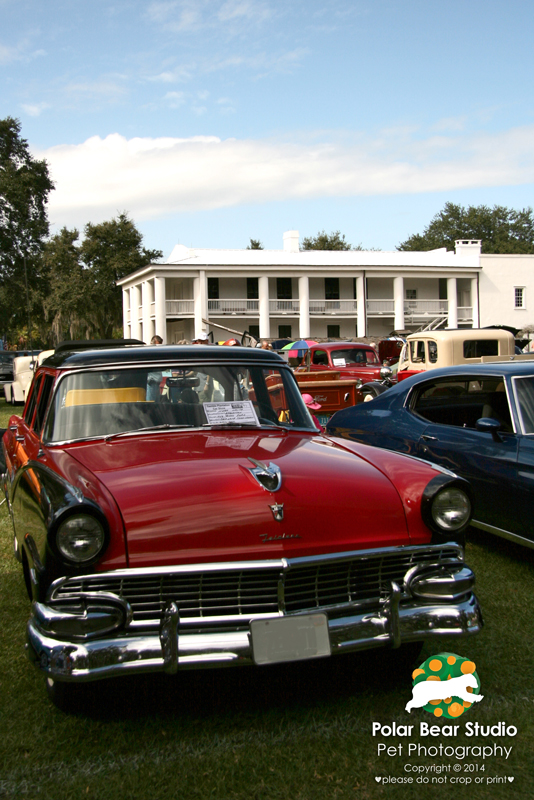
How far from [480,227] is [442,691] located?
284 ft

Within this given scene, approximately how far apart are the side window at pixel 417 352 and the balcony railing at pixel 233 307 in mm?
26291

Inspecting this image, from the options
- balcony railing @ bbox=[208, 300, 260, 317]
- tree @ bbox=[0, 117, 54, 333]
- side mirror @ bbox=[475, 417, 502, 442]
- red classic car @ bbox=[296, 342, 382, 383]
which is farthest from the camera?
balcony railing @ bbox=[208, 300, 260, 317]

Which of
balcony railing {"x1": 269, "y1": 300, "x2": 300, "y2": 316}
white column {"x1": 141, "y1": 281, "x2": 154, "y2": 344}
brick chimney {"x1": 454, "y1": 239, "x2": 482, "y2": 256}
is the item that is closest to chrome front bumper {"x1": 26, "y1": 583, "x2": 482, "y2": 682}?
white column {"x1": 141, "y1": 281, "x2": 154, "y2": 344}

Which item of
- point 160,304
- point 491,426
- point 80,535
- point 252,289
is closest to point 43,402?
point 80,535

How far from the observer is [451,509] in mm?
3375

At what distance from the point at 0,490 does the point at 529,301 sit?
144 ft

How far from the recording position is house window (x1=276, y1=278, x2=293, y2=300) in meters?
45.8

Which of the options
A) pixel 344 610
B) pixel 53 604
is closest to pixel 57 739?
pixel 53 604

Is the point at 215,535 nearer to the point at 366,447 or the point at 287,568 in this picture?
the point at 287,568

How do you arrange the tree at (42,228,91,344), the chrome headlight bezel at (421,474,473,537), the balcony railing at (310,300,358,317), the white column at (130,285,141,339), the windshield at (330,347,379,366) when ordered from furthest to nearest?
1. the tree at (42,228,91,344)
2. the white column at (130,285,141,339)
3. the balcony railing at (310,300,358,317)
4. the windshield at (330,347,379,366)
5. the chrome headlight bezel at (421,474,473,537)

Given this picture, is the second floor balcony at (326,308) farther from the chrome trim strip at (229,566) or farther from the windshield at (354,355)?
the chrome trim strip at (229,566)

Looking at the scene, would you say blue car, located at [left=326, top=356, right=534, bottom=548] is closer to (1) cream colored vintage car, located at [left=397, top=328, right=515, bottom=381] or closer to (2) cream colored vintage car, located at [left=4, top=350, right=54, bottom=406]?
(1) cream colored vintage car, located at [left=397, top=328, right=515, bottom=381]

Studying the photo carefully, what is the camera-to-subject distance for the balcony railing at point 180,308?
140 feet

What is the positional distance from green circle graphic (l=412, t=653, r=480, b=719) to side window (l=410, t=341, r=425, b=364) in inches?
569
